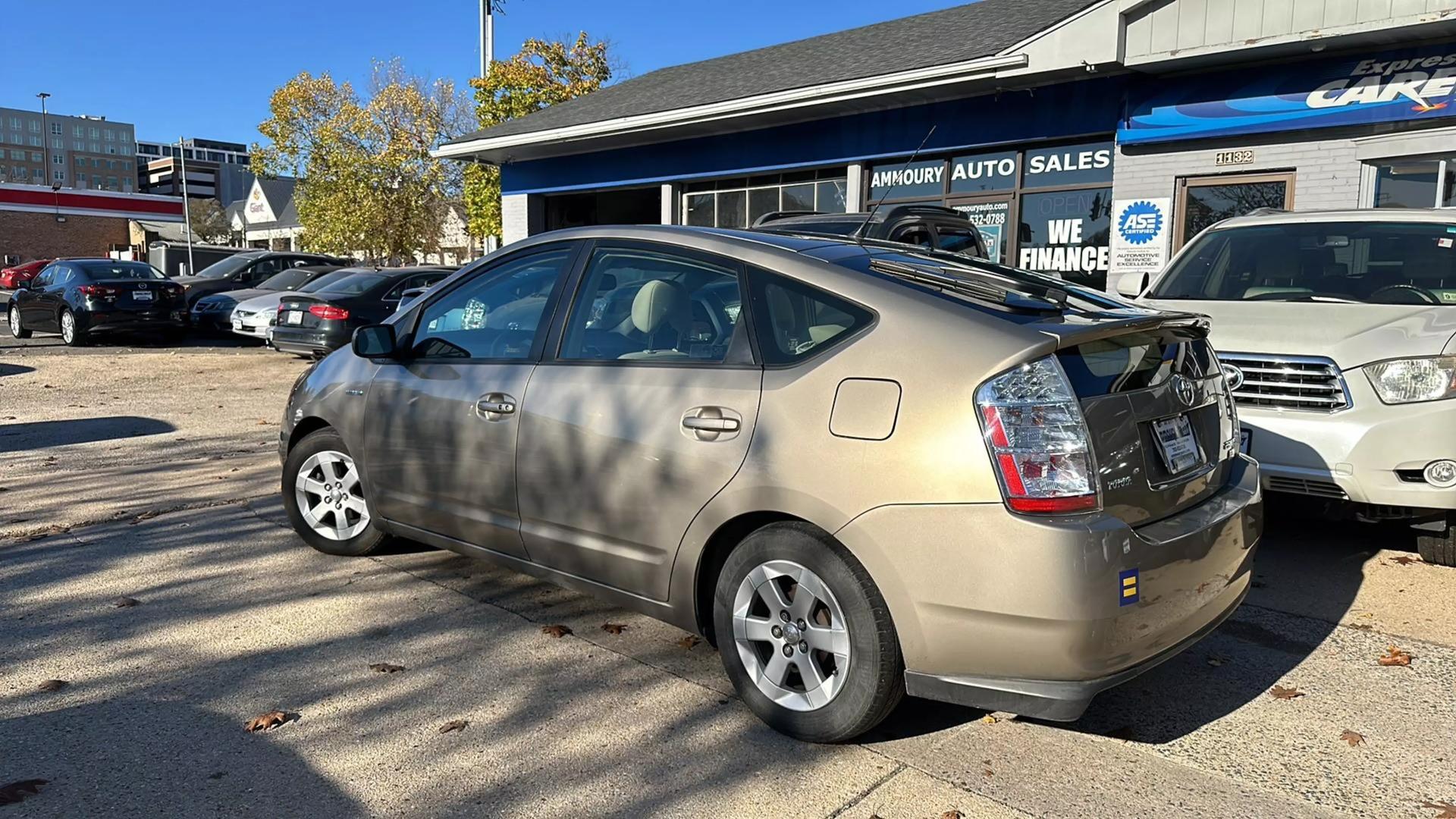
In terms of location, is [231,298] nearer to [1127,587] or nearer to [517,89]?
[517,89]

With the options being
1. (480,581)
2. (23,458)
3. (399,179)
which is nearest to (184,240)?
(399,179)

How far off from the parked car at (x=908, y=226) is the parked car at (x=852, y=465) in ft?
11.0

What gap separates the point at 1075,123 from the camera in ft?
39.7

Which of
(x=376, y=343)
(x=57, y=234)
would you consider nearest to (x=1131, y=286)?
(x=376, y=343)

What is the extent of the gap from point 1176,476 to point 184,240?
6937cm

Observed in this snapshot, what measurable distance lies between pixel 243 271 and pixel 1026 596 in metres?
21.4

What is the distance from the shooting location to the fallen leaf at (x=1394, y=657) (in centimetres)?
394

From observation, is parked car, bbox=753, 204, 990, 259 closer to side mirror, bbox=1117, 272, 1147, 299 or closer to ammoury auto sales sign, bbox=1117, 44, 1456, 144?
side mirror, bbox=1117, 272, 1147, 299

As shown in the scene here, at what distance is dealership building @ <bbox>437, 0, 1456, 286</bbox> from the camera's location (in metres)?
9.85

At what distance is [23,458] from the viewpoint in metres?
7.57

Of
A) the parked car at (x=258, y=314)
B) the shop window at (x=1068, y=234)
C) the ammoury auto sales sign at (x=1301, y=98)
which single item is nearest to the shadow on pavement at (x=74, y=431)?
the parked car at (x=258, y=314)

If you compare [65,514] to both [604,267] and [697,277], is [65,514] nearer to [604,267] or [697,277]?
[604,267]

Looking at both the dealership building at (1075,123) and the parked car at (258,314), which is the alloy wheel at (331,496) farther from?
the parked car at (258,314)

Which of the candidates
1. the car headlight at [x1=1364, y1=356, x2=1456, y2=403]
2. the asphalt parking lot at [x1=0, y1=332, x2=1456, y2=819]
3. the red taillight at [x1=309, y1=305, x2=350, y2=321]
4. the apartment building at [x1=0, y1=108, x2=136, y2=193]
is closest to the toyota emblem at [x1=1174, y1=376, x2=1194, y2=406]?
the asphalt parking lot at [x1=0, y1=332, x2=1456, y2=819]
